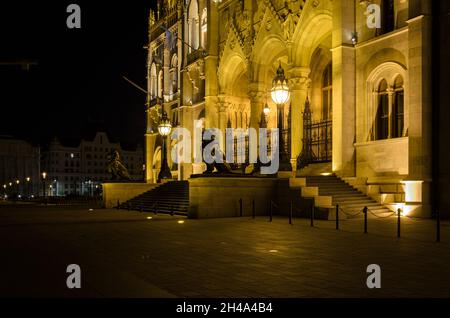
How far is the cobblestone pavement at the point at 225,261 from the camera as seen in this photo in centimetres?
715

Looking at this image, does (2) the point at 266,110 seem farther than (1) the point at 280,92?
Yes

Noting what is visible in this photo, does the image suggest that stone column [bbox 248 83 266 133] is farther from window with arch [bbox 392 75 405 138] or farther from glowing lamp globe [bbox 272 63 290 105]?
glowing lamp globe [bbox 272 63 290 105]

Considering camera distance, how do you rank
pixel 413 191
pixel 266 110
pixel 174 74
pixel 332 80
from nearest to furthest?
pixel 413 191, pixel 332 80, pixel 266 110, pixel 174 74

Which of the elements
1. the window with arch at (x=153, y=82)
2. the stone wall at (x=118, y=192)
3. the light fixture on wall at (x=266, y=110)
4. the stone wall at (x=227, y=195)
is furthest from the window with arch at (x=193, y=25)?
the stone wall at (x=227, y=195)

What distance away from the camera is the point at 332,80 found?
26.2m

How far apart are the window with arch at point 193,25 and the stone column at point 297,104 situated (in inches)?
630

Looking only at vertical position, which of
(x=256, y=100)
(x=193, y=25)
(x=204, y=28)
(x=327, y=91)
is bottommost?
(x=256, y=100)

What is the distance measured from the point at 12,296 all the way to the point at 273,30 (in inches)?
1081

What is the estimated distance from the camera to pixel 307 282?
303 inches

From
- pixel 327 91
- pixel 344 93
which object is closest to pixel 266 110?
pixel 327 91

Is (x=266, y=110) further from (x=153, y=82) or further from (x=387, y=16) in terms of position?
(x=153, y=82)

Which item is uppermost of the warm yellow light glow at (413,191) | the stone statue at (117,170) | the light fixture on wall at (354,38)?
the light fixture on wall at (354,38)

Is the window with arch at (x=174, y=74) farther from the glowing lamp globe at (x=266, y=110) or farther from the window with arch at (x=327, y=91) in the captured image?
the window with arch at (x=327, y=91)

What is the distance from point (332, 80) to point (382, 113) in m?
3.25
